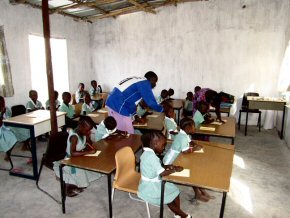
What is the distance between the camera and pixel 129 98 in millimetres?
3822

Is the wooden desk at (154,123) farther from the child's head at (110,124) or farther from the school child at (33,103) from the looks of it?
the school child at (33,103)

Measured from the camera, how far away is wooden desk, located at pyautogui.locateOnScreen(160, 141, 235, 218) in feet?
7.02

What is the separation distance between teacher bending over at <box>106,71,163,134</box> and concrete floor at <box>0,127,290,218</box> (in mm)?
944

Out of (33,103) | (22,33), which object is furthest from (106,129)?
(22,33)

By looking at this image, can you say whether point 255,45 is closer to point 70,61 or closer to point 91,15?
point 91,15

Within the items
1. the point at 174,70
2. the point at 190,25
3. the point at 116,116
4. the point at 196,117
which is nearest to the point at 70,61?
the point at 174,70

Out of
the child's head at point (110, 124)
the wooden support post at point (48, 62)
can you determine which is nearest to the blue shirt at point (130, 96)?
the child's head at point (110, 124)

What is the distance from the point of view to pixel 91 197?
3293mm

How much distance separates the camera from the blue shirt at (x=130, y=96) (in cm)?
372

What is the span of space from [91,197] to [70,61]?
5.10m

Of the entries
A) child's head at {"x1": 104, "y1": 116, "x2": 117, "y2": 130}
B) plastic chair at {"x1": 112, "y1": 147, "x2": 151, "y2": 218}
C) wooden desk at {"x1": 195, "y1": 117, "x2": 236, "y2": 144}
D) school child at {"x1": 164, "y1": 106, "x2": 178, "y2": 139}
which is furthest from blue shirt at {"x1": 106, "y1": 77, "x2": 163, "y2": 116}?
plastic chair at {"x1": 112, "y1": 147, "x2": 151, "y2": 218}

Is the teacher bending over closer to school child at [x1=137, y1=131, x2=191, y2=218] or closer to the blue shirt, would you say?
the blue shirt

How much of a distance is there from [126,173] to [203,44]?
17.2 ft

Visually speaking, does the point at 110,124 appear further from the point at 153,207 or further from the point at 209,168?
the point at 209,168
